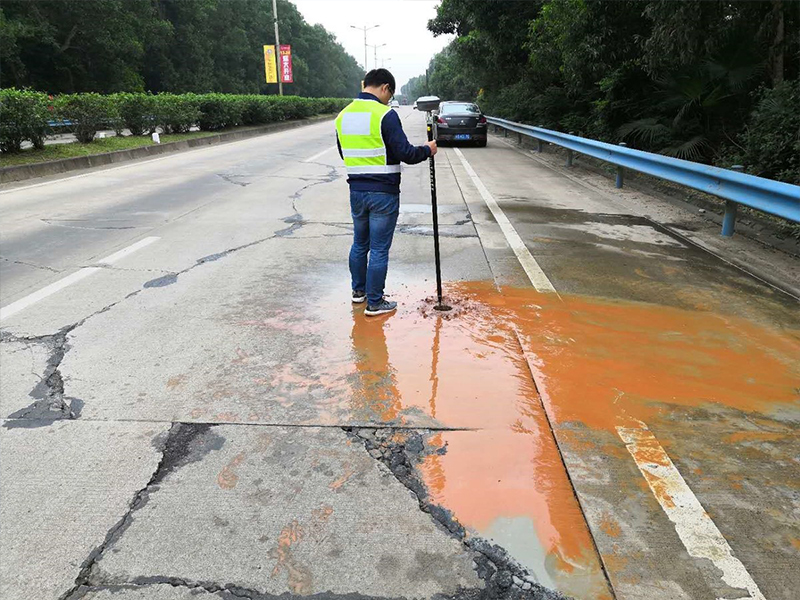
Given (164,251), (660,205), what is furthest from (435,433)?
(660,205)

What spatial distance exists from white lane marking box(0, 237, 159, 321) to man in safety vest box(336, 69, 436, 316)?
2.65 metres

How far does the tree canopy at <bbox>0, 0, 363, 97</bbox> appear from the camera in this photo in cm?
3575

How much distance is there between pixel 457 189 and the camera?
1153cm

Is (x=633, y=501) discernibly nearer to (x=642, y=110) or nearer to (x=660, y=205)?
(x=660, y=205)

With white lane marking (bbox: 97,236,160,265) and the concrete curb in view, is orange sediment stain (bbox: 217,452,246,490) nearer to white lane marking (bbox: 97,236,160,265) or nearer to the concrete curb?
white lane marking (bbox: 97,236,160,265)

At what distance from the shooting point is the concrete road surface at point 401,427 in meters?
2.24

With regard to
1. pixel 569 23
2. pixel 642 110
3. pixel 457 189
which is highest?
pixel 569 23

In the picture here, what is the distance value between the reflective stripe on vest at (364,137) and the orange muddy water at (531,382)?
1120 mm

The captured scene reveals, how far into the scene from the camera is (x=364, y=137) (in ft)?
14.7

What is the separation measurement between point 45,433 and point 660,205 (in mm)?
9123

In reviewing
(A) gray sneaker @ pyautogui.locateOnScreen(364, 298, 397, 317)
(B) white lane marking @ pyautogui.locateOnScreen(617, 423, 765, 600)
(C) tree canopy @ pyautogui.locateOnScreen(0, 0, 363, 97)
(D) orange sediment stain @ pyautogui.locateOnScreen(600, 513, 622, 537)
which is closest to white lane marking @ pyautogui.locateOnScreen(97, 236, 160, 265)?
(A) gray sneaker @ pyautogui.locateOnScreen(364, 298, 397, 317)

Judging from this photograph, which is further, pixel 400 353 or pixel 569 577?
pixel 400 353

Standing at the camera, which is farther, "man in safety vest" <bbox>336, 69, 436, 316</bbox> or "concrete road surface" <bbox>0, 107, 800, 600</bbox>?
"man in safety vest" <bbox>336, 69, 436, 316</bbox>

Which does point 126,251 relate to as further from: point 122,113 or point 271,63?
point 271,63
